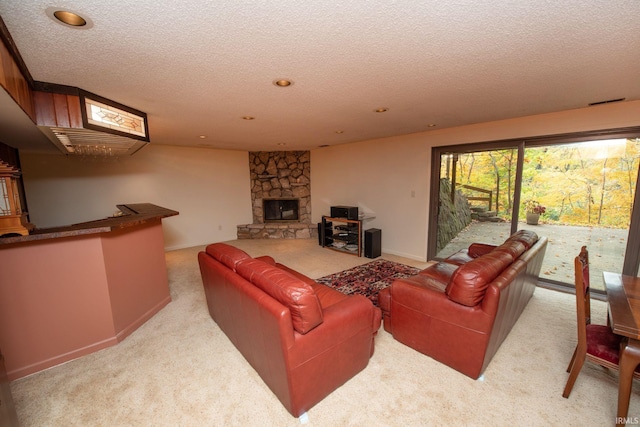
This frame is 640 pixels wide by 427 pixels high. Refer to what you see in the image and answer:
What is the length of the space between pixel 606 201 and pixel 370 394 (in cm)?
366

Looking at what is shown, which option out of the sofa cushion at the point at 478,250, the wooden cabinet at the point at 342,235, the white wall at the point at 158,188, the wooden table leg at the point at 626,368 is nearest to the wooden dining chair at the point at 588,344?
the wooden table leg at the point at 626,368

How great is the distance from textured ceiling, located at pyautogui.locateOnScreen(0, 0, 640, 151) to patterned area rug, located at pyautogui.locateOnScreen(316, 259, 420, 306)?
87.4 inches

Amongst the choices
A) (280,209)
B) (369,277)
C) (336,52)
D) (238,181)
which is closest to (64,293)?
(336,52)

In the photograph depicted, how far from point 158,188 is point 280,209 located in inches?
109

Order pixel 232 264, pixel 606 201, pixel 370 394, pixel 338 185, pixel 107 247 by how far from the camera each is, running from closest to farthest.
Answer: pixel 370 394 → pixel 232 264 → pixel 107 247 → pixel 606 201 → pixel 338 185

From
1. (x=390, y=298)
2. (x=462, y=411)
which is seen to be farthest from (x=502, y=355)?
(x=390, y=298)

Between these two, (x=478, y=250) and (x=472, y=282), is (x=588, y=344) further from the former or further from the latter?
(x=478, y=250)

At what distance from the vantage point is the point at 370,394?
67.7 inches

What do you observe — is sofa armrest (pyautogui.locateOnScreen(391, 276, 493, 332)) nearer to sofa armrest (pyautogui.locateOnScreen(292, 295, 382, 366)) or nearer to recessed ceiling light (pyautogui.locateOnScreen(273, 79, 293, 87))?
sofa armrest (pyautogui.locateOnScreen(292, 295, 382, 366))

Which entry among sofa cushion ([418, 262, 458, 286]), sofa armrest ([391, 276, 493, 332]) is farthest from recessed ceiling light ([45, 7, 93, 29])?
sofa cushion ([418, 262, 458, 286])

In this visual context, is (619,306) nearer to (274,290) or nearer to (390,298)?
(390,298)

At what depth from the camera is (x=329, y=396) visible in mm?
1708

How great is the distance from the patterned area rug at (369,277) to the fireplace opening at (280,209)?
9.94ft

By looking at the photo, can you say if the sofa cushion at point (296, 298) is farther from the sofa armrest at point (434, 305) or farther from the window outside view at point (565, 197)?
the window outside view at point (565, 197)
